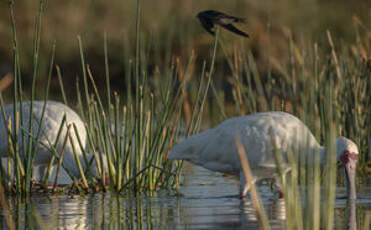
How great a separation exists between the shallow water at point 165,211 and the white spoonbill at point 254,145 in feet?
0.90

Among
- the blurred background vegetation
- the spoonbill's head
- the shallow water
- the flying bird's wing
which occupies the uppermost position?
the blurred background vegetation

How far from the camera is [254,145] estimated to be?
743cm

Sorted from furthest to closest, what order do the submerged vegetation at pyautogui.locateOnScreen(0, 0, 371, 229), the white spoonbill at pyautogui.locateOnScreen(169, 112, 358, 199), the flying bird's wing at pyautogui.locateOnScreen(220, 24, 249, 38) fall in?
1. the flying bird's wing at pyautogui.locateOnScreen(220, 24, 249, 38)
2. the white spoonbill at pyautogui.locateOnScreen(169, 112, 358, 199)
3. the submerged vegetation at pyautogui.locateOnScreen(0, 0, 371, 229)

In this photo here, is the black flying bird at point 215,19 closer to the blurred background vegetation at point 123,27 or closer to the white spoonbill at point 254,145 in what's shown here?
the white spoonbill at point 254,145

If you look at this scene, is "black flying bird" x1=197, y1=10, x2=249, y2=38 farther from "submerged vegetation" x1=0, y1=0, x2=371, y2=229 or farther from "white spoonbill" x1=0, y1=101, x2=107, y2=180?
"white spoonbill" x1=0, y1=101, x2=107, y2=180

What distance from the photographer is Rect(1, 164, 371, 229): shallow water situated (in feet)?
19.7

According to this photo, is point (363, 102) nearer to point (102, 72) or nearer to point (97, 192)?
point (97, 192)

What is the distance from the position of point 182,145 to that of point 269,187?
55.5 inches

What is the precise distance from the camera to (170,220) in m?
6.21

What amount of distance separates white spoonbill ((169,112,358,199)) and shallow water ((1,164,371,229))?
10.8 inches

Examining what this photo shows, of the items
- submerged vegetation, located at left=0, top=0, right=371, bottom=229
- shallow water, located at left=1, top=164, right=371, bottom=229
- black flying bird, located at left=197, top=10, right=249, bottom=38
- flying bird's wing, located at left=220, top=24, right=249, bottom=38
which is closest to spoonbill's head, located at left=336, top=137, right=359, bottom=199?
shallow water, located at left=1, top=164, right=371, bottom=229

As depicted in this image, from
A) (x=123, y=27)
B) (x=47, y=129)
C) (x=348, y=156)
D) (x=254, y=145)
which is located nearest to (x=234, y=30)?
(x=254, y=145)

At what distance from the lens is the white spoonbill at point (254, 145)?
7.31 meters

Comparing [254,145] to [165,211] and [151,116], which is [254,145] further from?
[165,211]
